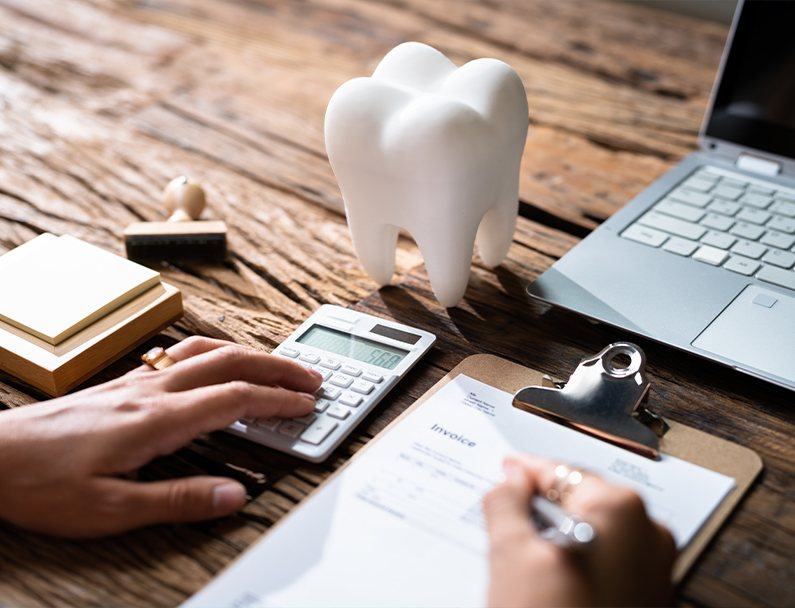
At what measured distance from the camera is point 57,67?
1.38 m

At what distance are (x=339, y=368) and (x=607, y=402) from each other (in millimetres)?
225

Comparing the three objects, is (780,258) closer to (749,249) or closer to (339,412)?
(749,249)

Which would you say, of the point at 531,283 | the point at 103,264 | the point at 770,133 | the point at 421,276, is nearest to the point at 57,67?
the point at 103,264

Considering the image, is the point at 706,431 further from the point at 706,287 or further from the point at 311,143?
the point at 311,143

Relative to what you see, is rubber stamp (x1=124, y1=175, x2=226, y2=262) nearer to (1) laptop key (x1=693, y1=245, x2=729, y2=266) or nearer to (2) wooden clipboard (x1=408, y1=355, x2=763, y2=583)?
(2) wooden clipboard (x1=408, y1=355, x2=763, y2=583)

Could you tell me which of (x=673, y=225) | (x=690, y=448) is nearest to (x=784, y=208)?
(x=673, y=225)

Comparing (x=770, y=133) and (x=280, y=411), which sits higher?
(x=770, y=133)

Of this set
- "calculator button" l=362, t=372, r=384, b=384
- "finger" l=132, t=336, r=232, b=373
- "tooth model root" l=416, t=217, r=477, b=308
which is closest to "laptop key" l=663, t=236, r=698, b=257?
"tooth model root" l=416, t=217, r=477, b=308

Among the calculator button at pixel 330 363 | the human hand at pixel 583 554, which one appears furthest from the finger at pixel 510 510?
the calculator button at pixel 330 363

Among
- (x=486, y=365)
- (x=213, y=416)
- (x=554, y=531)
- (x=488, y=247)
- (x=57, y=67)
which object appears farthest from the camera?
(x=57, y=67)

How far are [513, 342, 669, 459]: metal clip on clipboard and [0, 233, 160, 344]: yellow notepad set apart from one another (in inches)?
14.7

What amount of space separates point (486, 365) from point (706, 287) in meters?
0.24

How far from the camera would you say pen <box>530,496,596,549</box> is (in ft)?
1.64

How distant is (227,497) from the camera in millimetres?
589
